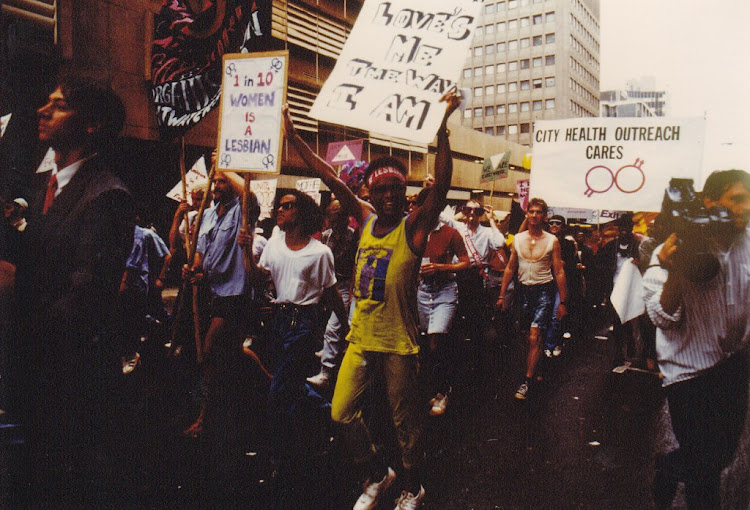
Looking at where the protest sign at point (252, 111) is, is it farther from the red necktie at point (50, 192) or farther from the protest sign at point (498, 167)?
the protest sign at point (498, 167)

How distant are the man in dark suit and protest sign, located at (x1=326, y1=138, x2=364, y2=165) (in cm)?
940

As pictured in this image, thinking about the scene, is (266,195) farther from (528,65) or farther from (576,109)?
(576,109)

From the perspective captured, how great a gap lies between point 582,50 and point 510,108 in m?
15.4

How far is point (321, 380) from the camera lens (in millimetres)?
5469

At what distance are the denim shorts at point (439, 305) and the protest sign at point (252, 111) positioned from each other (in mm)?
2049

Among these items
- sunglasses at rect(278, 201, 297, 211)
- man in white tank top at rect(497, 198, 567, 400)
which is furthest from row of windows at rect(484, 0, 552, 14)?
sunglasses at rect(278, 201, 297, 211)

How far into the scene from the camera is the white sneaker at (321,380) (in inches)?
214

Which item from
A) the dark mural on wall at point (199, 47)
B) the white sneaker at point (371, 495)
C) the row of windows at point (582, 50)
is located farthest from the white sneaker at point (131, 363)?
the row of windows at point (582, 50)

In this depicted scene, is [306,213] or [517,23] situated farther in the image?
[517,23]

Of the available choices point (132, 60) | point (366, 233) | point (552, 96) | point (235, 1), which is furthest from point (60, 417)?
point (552, 96)

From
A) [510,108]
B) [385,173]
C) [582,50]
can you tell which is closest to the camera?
[385,173]

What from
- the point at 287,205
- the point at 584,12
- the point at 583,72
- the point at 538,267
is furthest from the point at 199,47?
the point at 584,12

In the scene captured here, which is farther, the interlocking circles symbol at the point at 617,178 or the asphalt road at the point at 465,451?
the interlocking circles symbol at the point at 617,178

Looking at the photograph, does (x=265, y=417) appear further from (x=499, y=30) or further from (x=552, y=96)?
(x=499, y=30)
